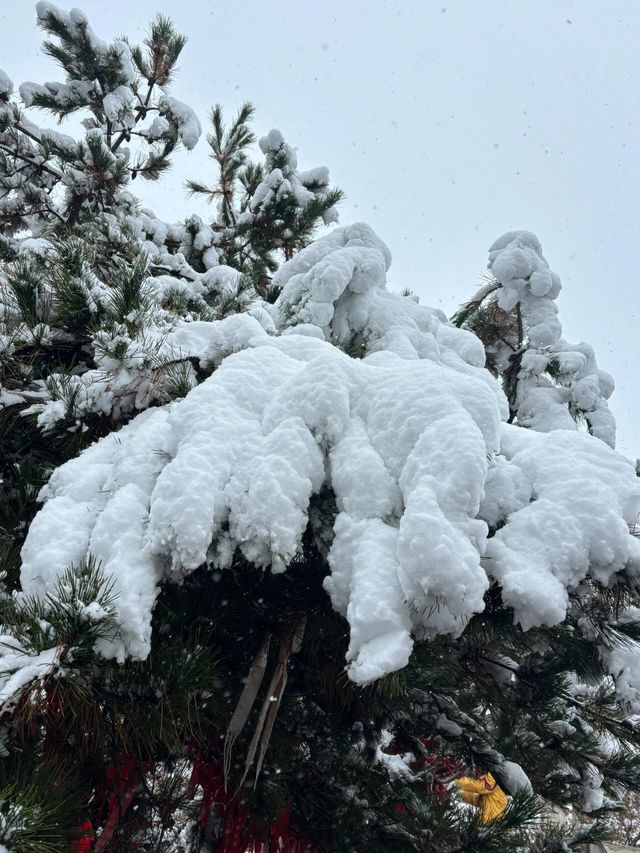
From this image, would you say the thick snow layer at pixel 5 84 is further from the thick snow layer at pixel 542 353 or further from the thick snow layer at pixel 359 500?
the thick snow layer at pixel 359 500

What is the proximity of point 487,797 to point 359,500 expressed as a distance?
202 cm

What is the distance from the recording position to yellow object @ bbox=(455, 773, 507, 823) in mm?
1666

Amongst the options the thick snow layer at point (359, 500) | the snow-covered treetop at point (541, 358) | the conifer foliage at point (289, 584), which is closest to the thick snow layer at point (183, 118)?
the snow-covered treetop at point (541, 358)

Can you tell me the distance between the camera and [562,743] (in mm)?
2150

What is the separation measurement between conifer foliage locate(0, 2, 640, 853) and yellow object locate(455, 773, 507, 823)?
60 mm

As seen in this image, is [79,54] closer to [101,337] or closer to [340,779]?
[101,337]

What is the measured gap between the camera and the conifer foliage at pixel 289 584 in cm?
105

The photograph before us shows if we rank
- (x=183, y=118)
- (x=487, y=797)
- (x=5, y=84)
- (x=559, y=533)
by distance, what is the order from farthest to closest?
(x=183, y=118)
(x=5, y=84)
(x=487, y=797)
(x=559, y=533)

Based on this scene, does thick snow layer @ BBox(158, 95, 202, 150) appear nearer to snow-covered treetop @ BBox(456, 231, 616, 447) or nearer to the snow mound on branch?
snow-covered treetop @ BBox(456, 231, 616, 447)

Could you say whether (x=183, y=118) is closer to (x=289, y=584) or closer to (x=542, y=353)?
(x=542, y=353)

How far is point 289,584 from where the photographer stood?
4.95 feet

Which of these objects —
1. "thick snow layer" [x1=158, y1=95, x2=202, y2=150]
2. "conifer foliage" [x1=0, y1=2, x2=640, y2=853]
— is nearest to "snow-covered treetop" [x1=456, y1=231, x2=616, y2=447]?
"conifer foliage" [x1=0, y1=2, x2=640, y2=853]

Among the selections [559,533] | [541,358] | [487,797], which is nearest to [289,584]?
[559,533]

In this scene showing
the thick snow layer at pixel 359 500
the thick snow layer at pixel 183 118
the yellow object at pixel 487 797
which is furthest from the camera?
the thick snow layer at pixel 183 118
